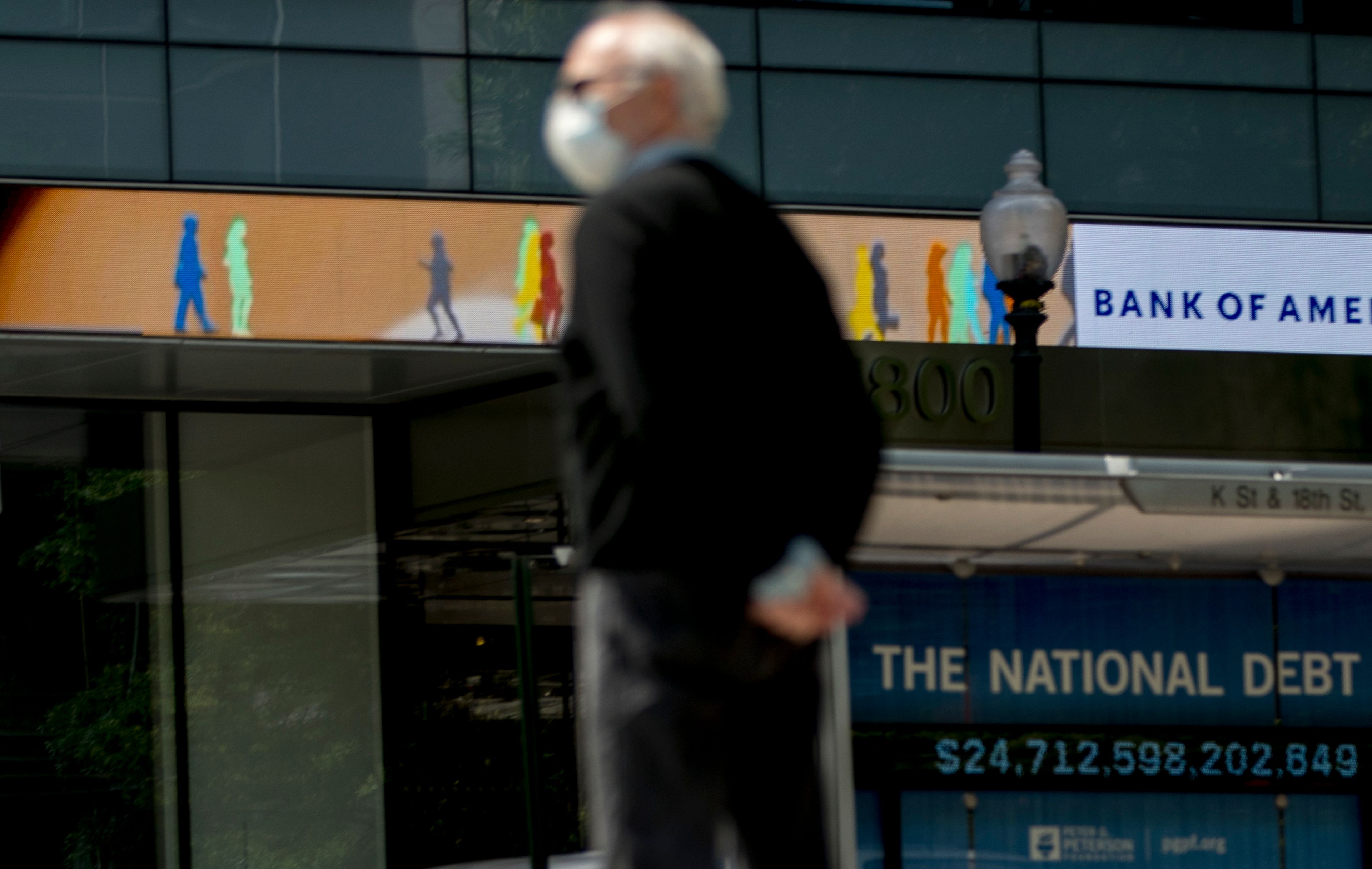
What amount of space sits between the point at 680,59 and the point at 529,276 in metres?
11.4

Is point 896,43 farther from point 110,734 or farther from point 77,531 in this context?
point 110,734

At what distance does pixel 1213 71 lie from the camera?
1570 cm

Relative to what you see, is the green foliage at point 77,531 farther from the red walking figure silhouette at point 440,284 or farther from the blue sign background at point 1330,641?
the blue sign background at point 1330,641

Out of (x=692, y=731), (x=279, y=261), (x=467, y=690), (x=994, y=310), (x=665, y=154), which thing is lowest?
(x=467, y=690)

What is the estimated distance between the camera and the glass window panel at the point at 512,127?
1384cm

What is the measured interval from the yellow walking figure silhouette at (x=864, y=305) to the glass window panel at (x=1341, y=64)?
14.8 feet

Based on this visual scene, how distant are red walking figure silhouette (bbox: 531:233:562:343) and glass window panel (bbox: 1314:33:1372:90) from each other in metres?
7.00

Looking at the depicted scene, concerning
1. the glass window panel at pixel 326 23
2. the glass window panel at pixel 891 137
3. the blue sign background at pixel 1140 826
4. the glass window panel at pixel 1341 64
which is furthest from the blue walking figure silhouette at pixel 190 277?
the glass window panel at pixel 1341 64

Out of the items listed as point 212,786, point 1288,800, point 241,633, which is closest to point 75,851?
point 212,786

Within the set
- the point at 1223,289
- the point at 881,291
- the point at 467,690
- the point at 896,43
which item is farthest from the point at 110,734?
the point at 1223,289

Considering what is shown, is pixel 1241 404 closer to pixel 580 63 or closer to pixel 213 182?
pixel 213 182

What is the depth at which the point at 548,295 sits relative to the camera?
13.8m

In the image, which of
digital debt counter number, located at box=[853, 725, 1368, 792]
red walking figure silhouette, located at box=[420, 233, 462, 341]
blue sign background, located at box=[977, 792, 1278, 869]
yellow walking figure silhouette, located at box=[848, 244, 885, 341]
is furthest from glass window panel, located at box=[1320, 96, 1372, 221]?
blue sign background, located at box=[977, 792, 1278, 869]

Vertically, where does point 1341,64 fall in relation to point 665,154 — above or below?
above
